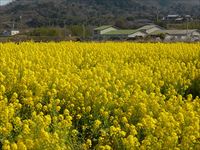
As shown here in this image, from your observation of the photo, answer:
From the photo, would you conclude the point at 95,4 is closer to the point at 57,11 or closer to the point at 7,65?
the point at 57,11

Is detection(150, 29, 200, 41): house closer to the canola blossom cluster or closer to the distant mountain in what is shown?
the canola blossom cluster

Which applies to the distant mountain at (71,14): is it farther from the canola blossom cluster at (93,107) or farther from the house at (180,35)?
the canola blossom cluster at (93,107)

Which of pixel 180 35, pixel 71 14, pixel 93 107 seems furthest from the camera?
pixel 71 14

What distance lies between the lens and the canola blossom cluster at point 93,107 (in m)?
5.48

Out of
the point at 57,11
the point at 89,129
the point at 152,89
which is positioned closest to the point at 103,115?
the point at 89,129

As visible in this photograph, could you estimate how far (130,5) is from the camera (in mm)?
165375

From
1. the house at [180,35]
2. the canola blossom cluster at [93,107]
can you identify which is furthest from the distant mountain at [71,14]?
the canola blossom cluster at [93,107]

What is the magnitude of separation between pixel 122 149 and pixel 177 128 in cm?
72

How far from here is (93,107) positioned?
297 inches

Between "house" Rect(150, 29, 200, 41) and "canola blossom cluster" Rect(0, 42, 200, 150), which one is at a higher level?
"canola blossom cluster" Rect(0, 42, 200, 150)

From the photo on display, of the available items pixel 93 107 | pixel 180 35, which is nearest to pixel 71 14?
pixel 180 35

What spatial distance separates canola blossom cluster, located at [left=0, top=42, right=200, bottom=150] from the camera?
548 centimetres

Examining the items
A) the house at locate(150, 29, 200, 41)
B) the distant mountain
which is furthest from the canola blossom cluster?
the distant mountain

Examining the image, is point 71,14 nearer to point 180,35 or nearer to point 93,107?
point 180,35
